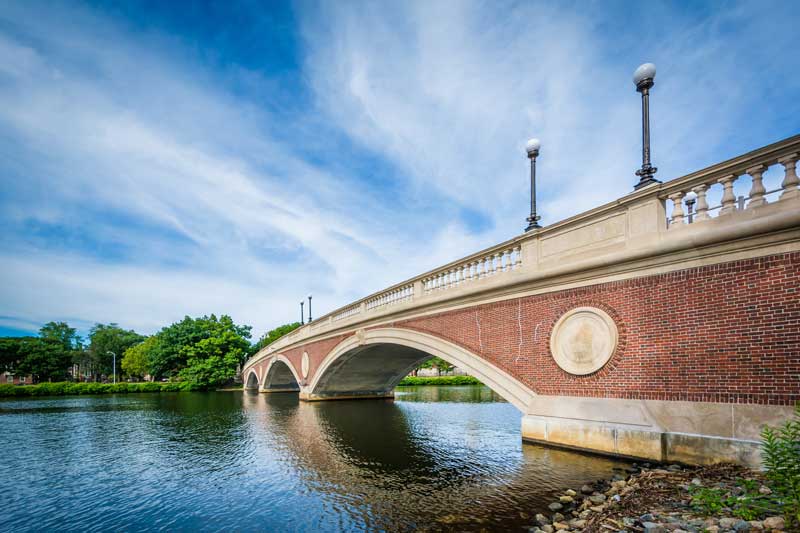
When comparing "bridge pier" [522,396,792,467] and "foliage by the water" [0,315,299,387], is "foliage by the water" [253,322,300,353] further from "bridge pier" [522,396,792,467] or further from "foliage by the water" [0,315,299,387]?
"bridge pier" [522,396,792,467]

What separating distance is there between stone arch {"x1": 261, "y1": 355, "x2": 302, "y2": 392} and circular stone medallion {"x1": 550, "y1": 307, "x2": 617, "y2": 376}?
3029cm

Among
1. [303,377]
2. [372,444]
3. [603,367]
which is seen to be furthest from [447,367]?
[603,367]

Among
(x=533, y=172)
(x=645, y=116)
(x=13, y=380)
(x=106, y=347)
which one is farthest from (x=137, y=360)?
(x=645, y=116)

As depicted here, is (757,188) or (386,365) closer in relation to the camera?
(757,188)

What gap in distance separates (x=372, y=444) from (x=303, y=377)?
60.9ft

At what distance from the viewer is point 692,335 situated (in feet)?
25.7

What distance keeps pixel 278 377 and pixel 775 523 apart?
42.4 m

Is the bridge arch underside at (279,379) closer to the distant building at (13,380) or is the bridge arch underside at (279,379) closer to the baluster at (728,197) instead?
the baluster at (728,197)

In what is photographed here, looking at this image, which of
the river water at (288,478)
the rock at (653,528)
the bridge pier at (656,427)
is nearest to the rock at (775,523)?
the rock at (653,528)

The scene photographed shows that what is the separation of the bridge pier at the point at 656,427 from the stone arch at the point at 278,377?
98.8 feet

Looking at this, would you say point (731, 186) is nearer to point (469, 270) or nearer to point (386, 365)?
point (469, 270)


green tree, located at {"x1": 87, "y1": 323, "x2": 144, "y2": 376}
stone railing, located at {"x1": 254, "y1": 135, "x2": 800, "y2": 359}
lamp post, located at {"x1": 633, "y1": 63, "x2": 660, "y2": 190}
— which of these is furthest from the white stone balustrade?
green tree, located at {"x1": 87, "y1": 323, "x2": 144, "y2": 376}

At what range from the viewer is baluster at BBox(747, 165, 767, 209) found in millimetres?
7079

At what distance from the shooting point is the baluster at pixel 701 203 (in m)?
7.89
